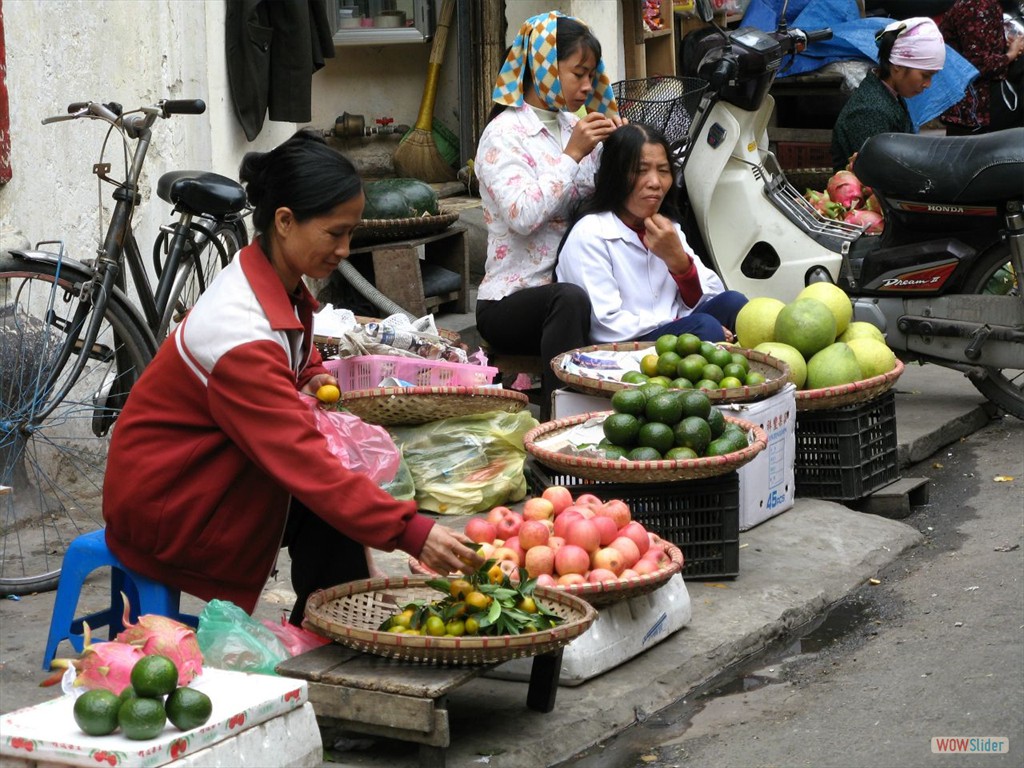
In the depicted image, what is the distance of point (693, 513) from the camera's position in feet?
15.6

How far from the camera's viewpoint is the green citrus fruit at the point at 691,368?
5.21 meters

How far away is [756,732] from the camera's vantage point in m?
3.77

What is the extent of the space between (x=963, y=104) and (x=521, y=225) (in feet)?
16.2

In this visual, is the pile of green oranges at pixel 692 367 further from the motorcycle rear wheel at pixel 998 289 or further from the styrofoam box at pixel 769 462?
the motorcycle rear wheel at pixel 998 289

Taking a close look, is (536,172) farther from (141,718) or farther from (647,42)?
(647,42)

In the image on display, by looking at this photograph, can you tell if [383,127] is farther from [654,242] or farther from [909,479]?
[909,479]

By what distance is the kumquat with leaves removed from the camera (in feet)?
11.1

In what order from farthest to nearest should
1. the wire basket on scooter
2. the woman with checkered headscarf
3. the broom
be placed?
the broom < the wire basket on scooter < the woman with checkered headscarf

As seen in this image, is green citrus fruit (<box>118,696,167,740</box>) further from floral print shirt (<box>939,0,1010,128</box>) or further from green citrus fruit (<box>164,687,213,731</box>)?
floral print shirt (<box>939,0,1010,128</box>)

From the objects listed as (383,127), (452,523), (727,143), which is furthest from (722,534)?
(383,127)

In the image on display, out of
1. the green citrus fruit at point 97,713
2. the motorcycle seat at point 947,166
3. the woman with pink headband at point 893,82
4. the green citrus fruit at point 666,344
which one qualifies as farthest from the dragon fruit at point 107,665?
the woman with pink headband at point 893,82

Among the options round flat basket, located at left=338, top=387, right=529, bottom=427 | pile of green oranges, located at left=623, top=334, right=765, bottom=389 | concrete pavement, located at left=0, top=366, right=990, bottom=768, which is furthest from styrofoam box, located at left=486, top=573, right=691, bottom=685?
round flat basket, located at left=338, top=387, right=529, bottom=427

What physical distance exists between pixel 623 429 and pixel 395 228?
2.84m

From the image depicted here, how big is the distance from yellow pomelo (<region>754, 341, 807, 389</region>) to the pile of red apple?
1.60 meters
